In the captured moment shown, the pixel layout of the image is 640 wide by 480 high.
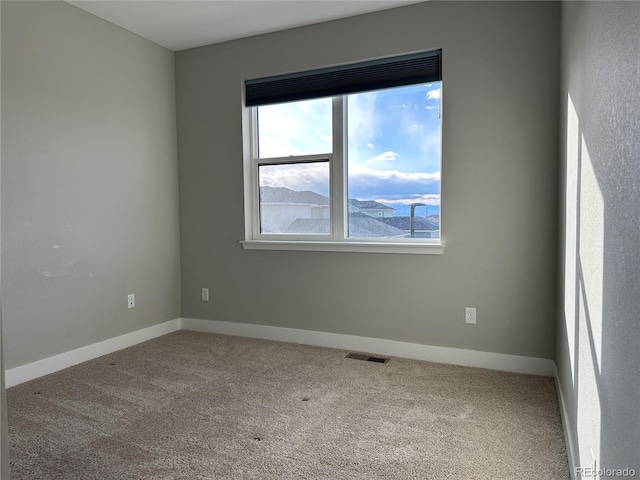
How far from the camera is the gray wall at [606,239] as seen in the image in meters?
0.83

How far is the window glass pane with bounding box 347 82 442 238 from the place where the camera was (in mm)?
3182

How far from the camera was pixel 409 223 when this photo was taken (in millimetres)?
3271

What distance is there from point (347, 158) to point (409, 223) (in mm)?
718

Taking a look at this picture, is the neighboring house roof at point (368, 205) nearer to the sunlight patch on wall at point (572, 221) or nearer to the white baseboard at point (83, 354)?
the sunlight patch on wall at point (572, 221)

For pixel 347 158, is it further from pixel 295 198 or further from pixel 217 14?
pixel 217 14

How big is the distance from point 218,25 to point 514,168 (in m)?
2.44

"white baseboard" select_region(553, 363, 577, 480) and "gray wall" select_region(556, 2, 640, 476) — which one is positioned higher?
"gray wall" select_region(556, 2, 640, 476)

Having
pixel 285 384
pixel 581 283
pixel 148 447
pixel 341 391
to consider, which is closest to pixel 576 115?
pixel 581 283

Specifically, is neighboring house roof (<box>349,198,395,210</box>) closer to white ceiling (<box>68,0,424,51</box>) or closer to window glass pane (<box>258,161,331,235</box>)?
window glass pane (<box>258,161,331,235</box>)

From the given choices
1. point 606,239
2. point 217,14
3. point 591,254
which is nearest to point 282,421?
point 591,254

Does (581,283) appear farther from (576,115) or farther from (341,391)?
(341,391)

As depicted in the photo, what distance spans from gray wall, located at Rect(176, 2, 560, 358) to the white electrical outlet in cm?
3

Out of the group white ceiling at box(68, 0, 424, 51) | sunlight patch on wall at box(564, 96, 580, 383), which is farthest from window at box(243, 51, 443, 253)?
sunlight patch on wall at box(564, 96, 580, 383)

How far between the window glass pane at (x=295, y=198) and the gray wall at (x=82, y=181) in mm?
889
